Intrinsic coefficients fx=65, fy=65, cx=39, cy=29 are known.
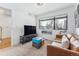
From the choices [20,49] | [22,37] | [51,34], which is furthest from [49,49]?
[20,49]

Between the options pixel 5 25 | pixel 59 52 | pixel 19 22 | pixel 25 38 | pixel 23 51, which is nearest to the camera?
pixel 59 52

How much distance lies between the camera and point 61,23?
1.66 meters

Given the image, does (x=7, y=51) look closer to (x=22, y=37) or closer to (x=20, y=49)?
(x=20, y=49)

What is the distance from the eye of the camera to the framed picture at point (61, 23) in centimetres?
162

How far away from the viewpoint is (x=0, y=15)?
1.86 m

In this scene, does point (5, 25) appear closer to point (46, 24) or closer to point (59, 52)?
point (46, 24)

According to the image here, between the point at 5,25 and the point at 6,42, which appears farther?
the point at 5,25

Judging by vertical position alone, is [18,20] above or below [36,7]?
below

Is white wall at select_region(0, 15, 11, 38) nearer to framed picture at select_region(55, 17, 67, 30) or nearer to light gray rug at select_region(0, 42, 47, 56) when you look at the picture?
light gray rug at select_region(0, 42, 47, 56)

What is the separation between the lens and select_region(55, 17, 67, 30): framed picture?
1.62m

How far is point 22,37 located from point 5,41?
55 cm

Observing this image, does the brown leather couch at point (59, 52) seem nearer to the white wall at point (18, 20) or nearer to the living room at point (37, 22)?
the living room at point (37, 22)

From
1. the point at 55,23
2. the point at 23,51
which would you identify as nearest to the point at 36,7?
the point at 55,23

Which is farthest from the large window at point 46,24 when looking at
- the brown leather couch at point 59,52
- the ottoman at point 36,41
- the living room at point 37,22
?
the brown leather couch at point 59,52
